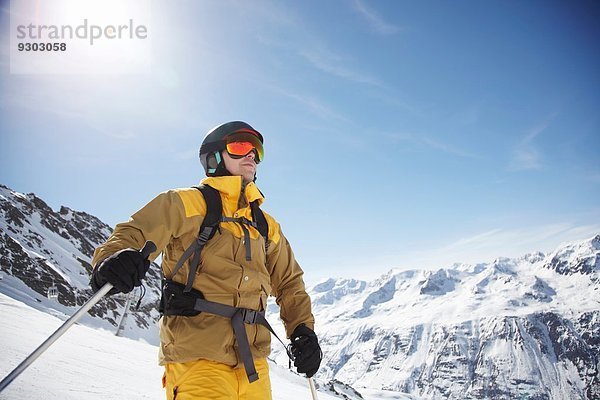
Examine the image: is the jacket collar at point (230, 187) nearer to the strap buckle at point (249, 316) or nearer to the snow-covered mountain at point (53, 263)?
the strap buckle at point (249, 316)

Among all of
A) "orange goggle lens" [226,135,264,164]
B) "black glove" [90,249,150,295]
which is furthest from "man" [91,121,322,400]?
"orange goggle lens" [226,135,264,164]

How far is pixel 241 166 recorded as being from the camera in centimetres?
432

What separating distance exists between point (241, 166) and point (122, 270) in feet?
6.56

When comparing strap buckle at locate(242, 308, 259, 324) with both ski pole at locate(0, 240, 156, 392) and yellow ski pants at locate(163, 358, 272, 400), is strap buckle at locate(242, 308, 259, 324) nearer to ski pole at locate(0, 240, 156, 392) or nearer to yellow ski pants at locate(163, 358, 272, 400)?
yellow ski pants at locate(163, 358, 272, 400)

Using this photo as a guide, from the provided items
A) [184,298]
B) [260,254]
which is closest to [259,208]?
[260,254]

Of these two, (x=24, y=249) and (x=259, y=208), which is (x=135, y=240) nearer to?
(x=259, y=208)

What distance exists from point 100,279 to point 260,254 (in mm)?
1487

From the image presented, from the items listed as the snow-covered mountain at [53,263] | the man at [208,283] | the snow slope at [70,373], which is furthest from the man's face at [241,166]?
the snow-covered mountain at [53,263]

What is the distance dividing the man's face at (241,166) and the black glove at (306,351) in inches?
71.2

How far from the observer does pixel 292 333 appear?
4043mm

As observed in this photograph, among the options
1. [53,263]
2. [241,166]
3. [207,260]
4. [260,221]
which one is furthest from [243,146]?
[53,263]

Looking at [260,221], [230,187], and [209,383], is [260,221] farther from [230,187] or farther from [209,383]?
[209,383]

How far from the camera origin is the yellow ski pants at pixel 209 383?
2818 mm

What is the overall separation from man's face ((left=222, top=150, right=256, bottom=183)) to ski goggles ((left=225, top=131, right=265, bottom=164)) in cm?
5
